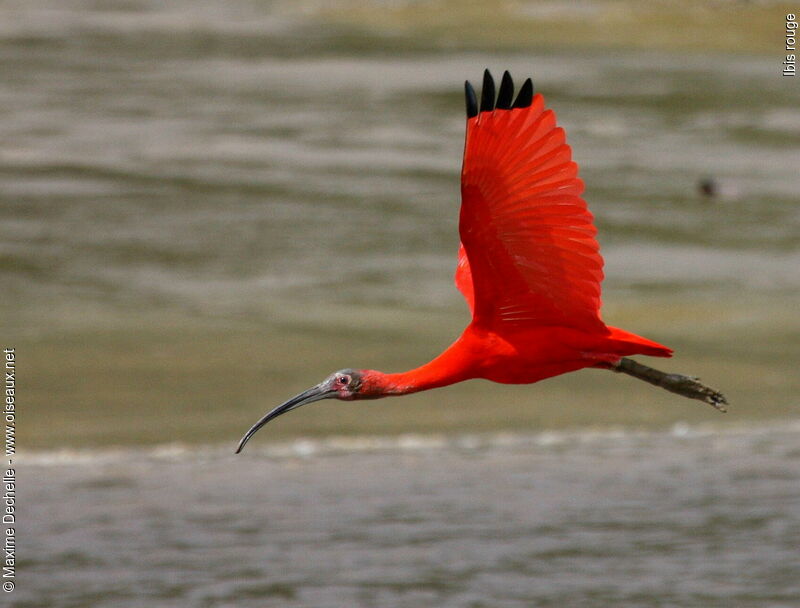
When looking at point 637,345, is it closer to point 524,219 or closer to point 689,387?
point 524,219

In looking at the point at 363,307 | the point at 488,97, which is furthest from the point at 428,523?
the point at 488,97

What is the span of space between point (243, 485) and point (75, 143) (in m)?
7.35

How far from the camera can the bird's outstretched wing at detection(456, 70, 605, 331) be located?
6848 millimetres

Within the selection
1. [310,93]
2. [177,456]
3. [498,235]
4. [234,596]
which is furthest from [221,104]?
[498,235]

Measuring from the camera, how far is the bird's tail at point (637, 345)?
719cm

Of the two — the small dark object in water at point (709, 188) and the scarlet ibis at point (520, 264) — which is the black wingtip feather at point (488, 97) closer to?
the scarlet ibis at point (520, 264)

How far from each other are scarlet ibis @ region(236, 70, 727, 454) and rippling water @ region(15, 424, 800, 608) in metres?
3.62

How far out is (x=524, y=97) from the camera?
22.3ft

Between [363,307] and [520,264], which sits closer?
[520,264]

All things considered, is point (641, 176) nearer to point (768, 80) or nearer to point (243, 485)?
point (768, 80)

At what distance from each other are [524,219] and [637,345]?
0.72 meters

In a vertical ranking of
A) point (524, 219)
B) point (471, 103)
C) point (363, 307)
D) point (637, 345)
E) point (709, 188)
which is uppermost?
point (709, 188)

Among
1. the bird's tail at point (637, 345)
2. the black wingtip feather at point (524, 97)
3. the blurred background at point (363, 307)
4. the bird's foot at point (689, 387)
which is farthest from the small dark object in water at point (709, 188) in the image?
the black wingtip feather at point (524, 97)

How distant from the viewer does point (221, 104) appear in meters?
20.3
